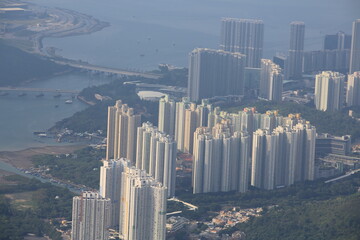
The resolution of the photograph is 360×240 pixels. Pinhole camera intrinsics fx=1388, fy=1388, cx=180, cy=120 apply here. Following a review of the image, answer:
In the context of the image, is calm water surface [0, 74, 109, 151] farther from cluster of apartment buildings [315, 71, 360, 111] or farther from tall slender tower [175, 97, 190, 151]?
cluster of apartment buildings [315, 71, 360, 111]

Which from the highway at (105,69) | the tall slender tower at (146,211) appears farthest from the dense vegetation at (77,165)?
the highway at (105,69)

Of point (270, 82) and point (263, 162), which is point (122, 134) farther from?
point (270, 82)

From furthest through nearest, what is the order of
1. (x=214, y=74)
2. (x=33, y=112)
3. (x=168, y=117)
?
(x=214, y=74) < (x=33, y=112) < (x=168, y=117)

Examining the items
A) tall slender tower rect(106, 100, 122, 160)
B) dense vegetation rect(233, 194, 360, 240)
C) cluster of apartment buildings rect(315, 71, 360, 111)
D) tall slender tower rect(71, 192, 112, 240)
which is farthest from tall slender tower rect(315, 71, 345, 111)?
tall slender tower rect(71, 192, 112, 240)

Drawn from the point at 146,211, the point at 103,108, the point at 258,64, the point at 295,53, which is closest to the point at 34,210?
the point at 146,211

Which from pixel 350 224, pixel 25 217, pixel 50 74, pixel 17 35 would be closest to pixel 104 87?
pixel 50 74

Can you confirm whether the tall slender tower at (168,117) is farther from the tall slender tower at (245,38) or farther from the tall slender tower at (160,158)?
the tall slender tower at (245,38)

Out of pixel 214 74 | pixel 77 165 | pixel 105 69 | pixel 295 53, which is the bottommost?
pixel 77 165
